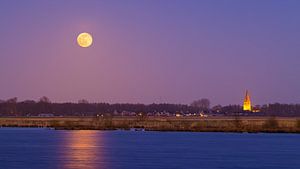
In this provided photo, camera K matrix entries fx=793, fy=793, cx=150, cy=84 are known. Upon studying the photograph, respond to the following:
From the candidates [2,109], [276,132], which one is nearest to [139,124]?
[276,132]

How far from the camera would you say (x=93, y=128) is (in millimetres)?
94750

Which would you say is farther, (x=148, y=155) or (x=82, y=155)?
(x=82, y=155)

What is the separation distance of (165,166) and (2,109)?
154459 millimetres

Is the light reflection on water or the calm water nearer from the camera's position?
the light reflection on water

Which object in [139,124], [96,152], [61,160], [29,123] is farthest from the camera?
[29,123]

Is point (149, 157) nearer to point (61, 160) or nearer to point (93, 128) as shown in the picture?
point (61, 160)

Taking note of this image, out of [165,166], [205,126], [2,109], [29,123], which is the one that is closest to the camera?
[165,166]

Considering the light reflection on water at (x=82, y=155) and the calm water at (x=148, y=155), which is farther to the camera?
the calm water at (x=148, y=155)

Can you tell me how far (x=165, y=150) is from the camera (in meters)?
51.2

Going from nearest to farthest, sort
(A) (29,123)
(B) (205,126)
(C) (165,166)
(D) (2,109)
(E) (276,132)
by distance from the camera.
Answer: (C) (165,166) → (E) (276,132) → (B) (205,126) → (A) (29,123) → (D) (2,109)

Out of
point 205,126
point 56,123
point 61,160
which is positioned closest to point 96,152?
point 61,160

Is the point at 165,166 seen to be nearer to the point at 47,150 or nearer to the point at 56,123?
the point at 47,150

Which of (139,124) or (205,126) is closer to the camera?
(205,126)

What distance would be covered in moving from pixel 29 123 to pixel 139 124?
2267 centimetres
